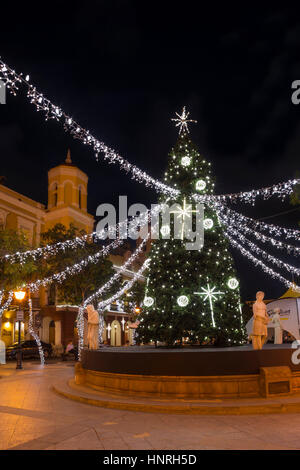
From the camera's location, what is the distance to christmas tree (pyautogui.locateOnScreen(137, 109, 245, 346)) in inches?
443

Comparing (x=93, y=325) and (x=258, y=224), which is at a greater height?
(x=258, y=224)

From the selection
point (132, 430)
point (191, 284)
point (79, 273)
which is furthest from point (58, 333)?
point (132, 430)

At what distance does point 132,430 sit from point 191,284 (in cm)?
563

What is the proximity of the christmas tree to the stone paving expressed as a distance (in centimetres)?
354

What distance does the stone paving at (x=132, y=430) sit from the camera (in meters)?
5.57

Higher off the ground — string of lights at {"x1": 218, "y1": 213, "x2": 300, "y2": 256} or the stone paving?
string of lights at {"x1": 218, "y1": 213, "x2": 300, "y2": 256}

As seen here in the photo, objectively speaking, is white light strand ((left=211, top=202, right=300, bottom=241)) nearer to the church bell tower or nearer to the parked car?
the parked car

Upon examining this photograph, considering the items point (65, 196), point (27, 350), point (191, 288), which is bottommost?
point (27, 350)

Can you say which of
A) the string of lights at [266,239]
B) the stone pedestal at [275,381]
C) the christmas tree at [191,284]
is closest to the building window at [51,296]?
the string of lights at [266,239]

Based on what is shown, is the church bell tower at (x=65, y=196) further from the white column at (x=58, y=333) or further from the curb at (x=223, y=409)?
the curb at (x=223, y=409)

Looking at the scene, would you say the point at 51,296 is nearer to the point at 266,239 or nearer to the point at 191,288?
the point at 266,239

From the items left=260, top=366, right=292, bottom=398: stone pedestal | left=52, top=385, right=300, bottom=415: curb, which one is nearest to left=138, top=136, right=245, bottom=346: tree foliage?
left=260, top=366, right=292, bottom=398: stone pedestal

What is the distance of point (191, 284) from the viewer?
38.0 feet
